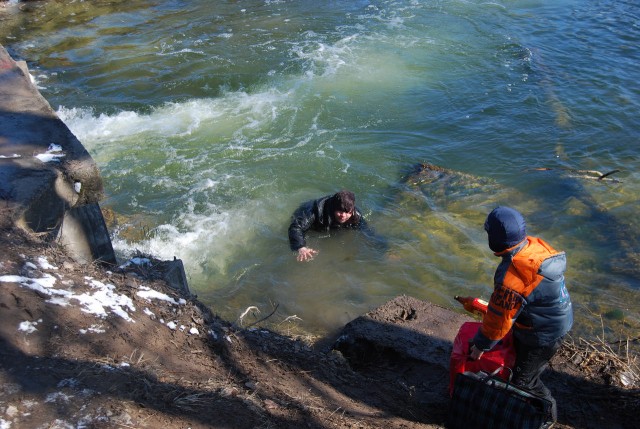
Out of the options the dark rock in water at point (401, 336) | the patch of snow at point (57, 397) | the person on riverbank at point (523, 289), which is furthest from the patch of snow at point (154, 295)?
the person on riverbank at point (523, 289)

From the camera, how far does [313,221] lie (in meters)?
7.17

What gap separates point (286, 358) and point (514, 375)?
178cm

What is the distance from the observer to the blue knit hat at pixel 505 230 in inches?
138

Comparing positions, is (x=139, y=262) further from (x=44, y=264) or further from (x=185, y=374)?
(x=185, y=374)

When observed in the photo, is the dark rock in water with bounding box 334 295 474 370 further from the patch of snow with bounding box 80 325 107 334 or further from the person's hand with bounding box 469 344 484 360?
the patch of snow with bounding box 80 325 107 334

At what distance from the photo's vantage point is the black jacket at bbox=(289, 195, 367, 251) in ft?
22.7

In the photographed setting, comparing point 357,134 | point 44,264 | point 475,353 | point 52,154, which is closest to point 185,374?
point 44,264

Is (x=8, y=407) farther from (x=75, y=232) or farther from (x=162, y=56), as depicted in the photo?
(x=162, y=56)

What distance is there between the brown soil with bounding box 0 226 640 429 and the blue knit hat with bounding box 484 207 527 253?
1.49 metres

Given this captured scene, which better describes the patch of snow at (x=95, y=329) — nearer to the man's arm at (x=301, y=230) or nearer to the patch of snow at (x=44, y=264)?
the patch of snow at (x=44, y=264)

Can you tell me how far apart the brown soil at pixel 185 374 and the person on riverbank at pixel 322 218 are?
6.27 feet

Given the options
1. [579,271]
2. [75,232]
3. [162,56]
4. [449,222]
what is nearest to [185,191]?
[75,232]

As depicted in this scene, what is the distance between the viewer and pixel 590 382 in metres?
4.48

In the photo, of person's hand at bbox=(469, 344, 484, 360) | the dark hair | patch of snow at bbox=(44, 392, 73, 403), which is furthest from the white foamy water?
patch of snow at bbox=(44, 392, 73, 403)
